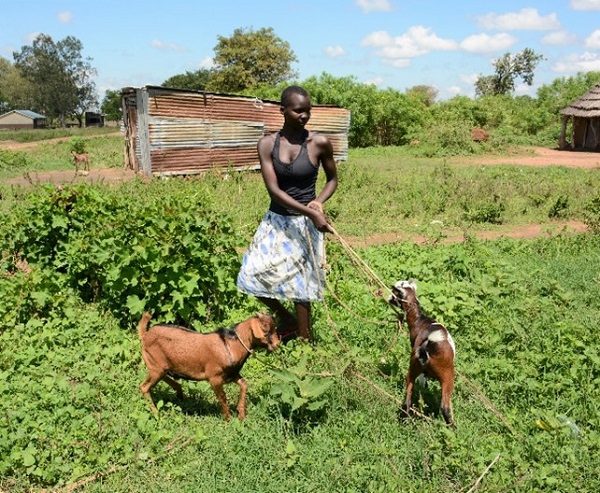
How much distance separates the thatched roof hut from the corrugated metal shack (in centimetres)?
1411

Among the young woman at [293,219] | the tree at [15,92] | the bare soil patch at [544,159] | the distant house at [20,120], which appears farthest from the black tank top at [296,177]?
the tree at [15,92]

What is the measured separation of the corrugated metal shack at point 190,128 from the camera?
14.7m

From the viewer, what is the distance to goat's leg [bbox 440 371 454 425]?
3131mm

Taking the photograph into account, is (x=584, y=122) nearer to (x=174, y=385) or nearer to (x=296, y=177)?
(x=296, y=177)

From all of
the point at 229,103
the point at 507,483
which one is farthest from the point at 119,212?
the point at 229,103

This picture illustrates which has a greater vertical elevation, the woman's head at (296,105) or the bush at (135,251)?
the woman's head at (296,105)

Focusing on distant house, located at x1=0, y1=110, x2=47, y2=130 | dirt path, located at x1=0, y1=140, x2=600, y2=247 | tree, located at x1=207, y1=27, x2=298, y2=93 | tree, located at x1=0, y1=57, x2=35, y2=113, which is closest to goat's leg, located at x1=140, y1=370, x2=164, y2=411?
dirt path, located at x1=0, y1=140, x2=600, y2=247

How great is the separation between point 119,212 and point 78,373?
7.85ft

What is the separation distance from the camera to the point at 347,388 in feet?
11.9

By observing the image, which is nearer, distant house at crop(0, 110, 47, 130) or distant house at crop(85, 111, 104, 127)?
distant house at crop(0, 110, 47, 130)

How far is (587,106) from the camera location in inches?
936

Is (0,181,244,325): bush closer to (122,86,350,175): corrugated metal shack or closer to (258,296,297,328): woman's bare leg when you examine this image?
(258,296,297,328): woman's bare leg

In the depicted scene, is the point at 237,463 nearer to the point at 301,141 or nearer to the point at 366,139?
the point at 301,141

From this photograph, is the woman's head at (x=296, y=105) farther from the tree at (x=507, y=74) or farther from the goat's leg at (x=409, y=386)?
the tree at (x=507, y=74)
